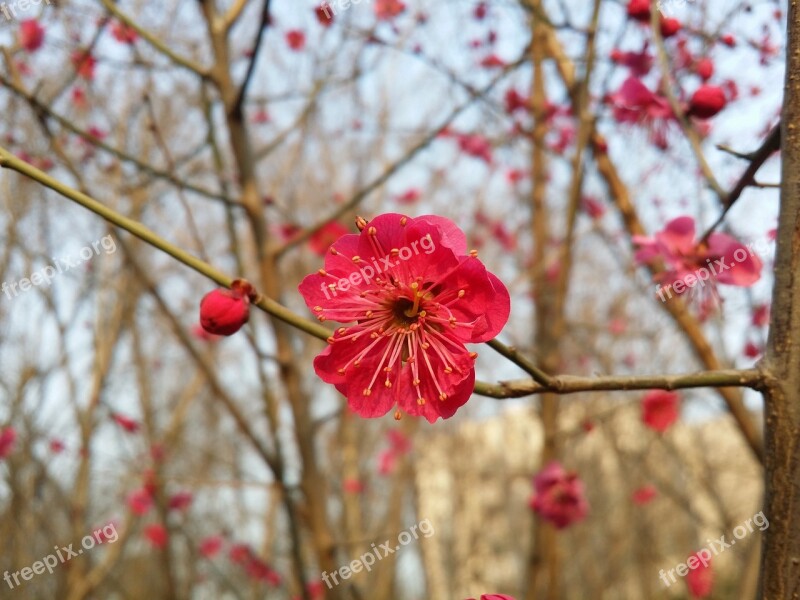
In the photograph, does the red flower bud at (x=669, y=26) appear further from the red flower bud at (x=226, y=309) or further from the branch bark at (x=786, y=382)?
the red flower bud at (x=226, y=309)

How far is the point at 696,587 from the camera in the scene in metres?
4.09

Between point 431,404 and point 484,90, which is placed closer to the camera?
point 431,404

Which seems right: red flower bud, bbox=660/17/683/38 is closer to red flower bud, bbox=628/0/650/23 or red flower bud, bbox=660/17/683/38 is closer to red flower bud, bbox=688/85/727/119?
red flower bud, bbox=628/0/650/23

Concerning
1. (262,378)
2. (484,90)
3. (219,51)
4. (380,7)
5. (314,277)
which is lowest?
(314,277)

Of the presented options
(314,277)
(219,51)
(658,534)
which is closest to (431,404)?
(314,277)

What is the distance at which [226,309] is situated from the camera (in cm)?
100

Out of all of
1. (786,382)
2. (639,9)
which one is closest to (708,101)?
(639,9)

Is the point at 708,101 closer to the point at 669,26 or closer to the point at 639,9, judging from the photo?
the point at 669,26

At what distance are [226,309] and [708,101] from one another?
112 centimetres

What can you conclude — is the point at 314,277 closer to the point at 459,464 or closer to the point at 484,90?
the point at 484,90

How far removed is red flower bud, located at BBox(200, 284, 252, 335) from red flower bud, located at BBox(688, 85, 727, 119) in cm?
109

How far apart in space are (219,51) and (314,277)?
1.54 metres

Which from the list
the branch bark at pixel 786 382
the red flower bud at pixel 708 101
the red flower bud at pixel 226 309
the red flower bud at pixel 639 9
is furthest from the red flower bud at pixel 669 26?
the red flower bud at pixel 226 309

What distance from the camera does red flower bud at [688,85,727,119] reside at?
4.82 feet
